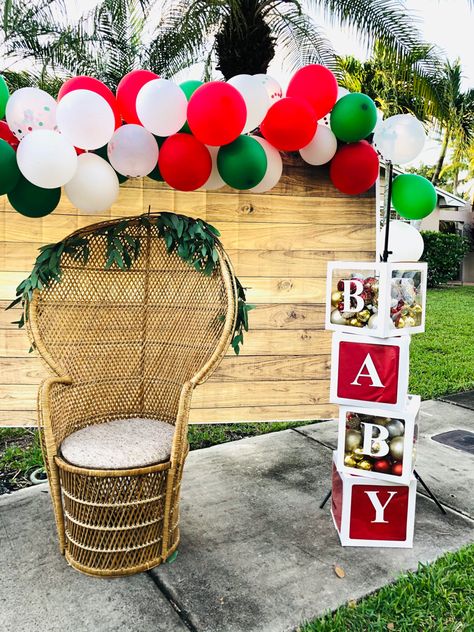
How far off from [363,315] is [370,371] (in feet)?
0.78

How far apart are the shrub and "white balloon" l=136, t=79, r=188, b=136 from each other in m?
12.9

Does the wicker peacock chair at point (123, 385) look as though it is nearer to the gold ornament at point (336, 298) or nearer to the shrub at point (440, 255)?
the gold ornament at point (336, 298)

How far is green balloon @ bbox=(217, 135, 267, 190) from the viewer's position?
2.47 m

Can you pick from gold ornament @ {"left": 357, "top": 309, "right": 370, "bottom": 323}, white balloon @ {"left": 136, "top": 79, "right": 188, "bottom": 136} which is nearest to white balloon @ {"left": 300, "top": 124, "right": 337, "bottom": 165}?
white balloon @ {"left": 136, "top": 79, "right": 188, "bottom": 136}

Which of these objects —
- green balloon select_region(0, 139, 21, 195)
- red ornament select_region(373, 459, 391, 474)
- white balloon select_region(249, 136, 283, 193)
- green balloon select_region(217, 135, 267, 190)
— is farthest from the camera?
white balloon select_region(249, 136, 283, 193)

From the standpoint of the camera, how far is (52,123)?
2.29 m

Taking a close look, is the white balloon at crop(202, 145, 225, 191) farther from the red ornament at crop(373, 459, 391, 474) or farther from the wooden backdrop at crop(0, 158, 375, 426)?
the red ornament at crop(373, 459, 391, 474)

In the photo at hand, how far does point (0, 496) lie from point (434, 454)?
7.92ft

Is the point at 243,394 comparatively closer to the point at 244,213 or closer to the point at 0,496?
the point at 244,213

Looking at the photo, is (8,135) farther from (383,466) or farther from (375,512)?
(375,512)

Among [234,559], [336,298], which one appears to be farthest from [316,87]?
[234,559]

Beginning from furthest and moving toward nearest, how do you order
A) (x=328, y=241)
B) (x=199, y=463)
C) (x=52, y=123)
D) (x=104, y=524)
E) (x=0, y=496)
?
(x=328, y=241), (x=199, y=463), (x=0, y=496), (x=52, y=123), (x=104, y=524)

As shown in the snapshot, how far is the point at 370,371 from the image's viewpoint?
7.43 ft

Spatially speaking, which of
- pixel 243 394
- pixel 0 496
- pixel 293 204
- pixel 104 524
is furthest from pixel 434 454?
pixel 0 496
